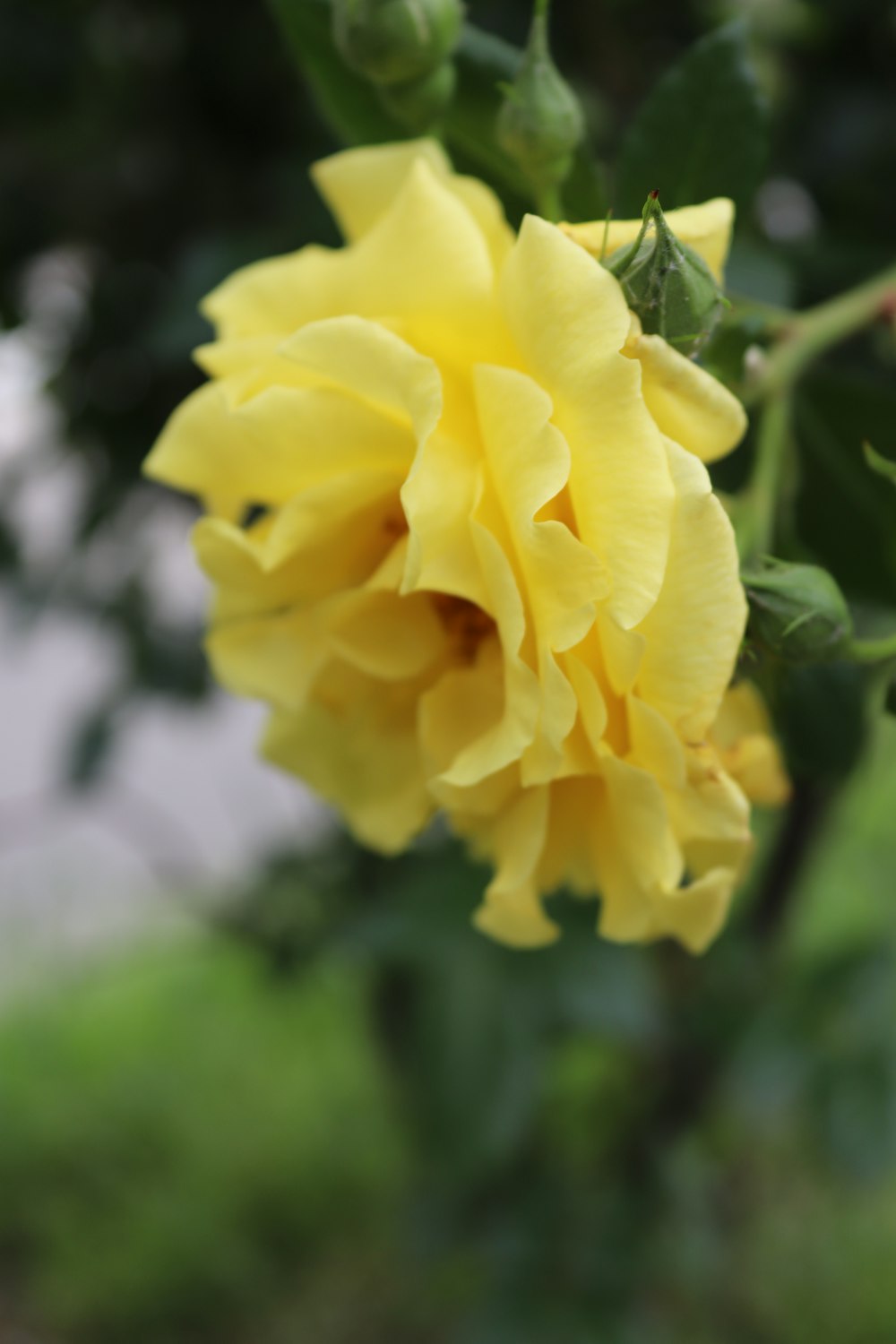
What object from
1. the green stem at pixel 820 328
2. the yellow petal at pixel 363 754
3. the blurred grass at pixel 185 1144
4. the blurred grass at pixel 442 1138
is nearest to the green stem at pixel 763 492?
the green stem at pixel 820 328

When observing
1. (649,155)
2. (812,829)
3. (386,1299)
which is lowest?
(386,1299)

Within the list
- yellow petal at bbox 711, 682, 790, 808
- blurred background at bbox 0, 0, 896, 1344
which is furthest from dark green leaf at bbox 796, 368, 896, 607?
yellow petal at bbox 711, 682, 790, 808

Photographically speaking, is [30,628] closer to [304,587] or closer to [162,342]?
[162,342]

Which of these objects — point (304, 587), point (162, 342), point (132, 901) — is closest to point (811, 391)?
point (304, 587)

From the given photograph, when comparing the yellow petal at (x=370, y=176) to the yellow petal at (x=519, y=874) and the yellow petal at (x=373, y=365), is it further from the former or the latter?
the yellow petal at (x=519, y=874)

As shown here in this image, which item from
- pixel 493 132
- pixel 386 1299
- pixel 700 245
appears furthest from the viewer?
pixel 386 1299

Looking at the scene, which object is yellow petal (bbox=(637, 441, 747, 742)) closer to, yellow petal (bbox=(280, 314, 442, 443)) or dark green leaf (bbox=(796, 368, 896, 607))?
yellow petal (bbox=(280, 314, 442, 443))

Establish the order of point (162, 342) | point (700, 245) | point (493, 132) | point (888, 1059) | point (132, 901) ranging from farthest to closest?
point (132, 901) < point (888, 1059) < point (162, 342) < point (493, 132) < point (700, 245)
